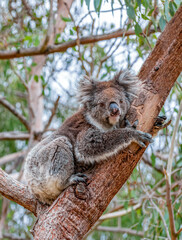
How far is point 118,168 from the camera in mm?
2494

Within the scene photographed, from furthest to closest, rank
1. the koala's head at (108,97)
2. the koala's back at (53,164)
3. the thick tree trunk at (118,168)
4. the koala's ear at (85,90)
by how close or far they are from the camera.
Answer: the koala's ear at (85,90) → the koala's head at (108,97) → the koala's back at (53,164) → the thick tree trunk at (118,168)

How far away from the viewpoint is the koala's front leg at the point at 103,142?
2.58 metres

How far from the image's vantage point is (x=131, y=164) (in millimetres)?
2502

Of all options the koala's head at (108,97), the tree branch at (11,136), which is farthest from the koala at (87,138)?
the tree branch at (11,136)

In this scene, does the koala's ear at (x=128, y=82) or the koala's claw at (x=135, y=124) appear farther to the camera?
the koala's ear at (x=128, y=82)

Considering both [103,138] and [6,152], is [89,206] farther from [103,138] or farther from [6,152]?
[6,152]

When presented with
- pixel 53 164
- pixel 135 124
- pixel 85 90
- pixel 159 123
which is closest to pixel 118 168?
pixel 135 124

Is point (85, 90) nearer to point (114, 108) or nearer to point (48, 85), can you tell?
point (114, 108)

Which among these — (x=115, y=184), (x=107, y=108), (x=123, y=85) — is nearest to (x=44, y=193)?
(x=115, y=184)

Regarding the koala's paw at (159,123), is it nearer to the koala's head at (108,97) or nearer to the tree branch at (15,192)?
the koala's head at (108,97)

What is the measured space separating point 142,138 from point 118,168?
32cm

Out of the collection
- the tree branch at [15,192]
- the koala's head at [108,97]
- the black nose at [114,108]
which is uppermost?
the koala's head at [108,97]

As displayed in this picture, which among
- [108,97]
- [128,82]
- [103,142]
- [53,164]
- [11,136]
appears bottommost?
[53,164]

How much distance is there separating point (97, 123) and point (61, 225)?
122 centimetres
